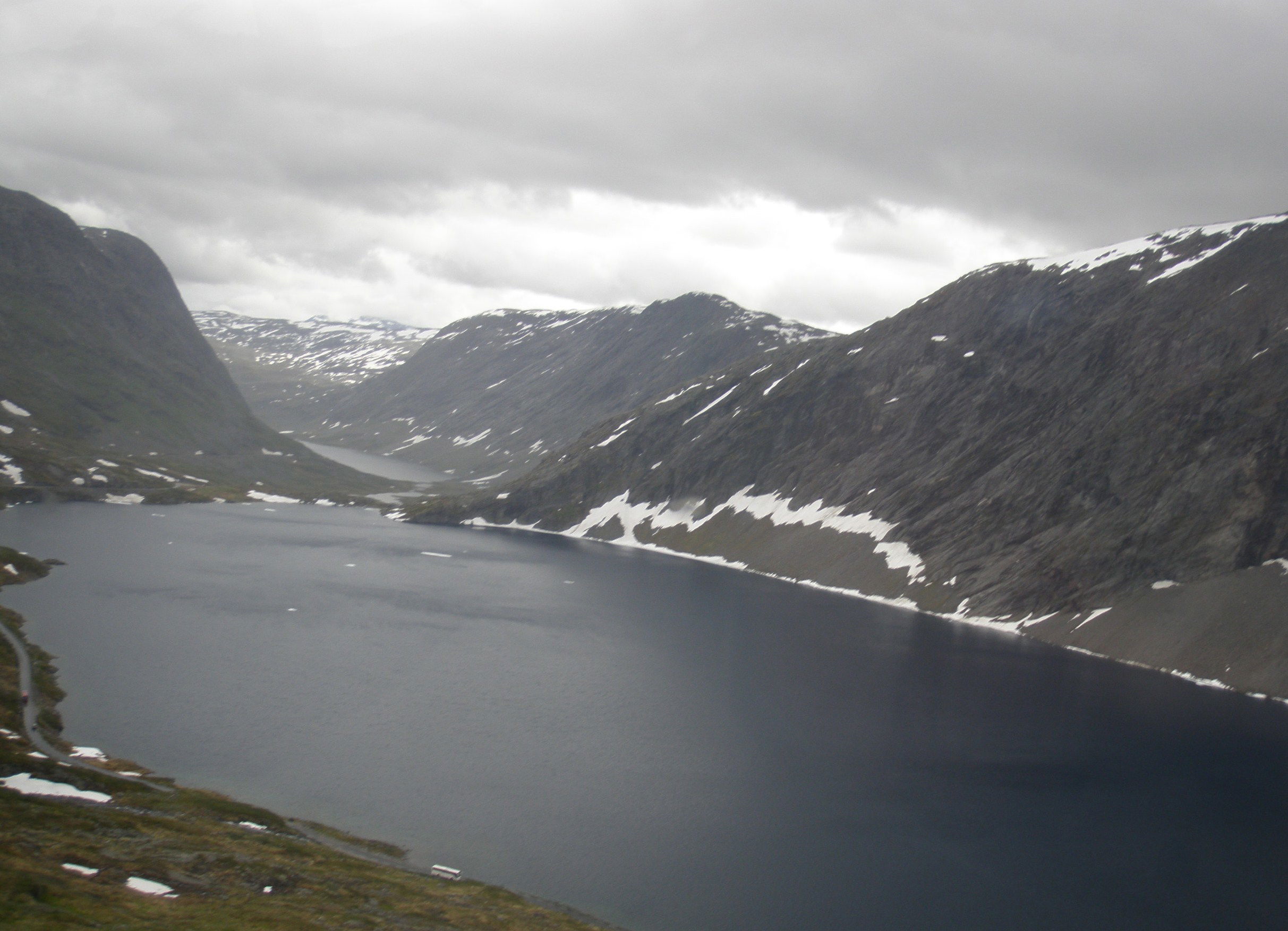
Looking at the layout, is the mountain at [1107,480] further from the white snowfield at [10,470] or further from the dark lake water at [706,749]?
the white snowfield at [10,470]

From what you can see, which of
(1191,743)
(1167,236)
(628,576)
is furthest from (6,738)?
(1167,236)

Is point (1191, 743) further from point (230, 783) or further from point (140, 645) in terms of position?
point (140, 645)

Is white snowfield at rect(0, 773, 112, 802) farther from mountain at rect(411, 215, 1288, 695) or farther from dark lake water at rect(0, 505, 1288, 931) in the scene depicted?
mountain at rect(411, 215, 1288, 695)

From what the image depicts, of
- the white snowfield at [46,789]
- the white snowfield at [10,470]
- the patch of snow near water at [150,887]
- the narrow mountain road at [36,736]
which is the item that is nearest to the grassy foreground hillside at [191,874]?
the patch of snow near water at [150,887]

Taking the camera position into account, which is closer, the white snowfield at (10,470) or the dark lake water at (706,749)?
the dark lake water at (706,749)

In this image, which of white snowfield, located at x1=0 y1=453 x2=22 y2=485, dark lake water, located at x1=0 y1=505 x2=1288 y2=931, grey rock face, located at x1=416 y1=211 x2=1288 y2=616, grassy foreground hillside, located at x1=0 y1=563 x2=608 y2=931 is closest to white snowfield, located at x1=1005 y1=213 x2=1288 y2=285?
grey rock face, located at x1=416 y1=211 x2=1288 y2=616

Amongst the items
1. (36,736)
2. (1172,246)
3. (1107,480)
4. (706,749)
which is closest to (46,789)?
(36,736)

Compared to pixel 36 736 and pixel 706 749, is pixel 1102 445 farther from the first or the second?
pixel 36 736
